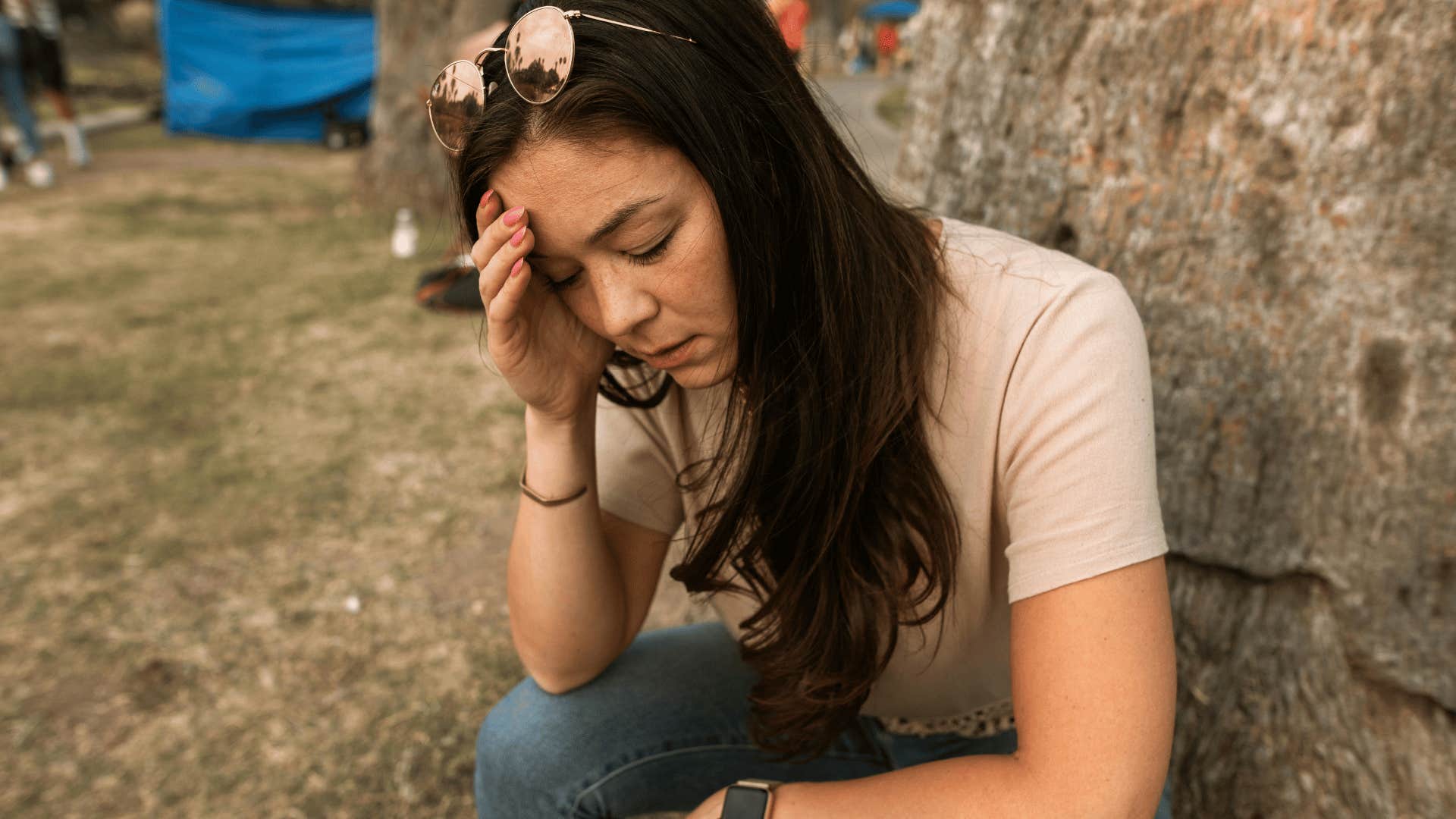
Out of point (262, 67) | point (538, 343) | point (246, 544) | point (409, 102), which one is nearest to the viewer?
point (538, 343)

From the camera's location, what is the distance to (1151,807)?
47.9 inches

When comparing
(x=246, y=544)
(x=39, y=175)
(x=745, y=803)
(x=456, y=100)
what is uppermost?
(x=456, y=100)

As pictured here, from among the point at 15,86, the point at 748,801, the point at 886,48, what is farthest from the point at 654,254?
the point at 886,48

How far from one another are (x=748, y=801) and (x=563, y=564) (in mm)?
454

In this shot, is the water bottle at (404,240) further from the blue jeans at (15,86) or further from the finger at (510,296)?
the finger at (510,296)

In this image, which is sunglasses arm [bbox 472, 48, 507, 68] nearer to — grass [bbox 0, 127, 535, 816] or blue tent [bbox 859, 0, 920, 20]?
grass [bbox 0, 127, 535, 816]

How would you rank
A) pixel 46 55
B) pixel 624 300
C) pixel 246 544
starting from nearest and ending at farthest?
pixel 624 300
pixel 246 544
pixel 46 55

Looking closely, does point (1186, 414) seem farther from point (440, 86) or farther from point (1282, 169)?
point (440, 86)

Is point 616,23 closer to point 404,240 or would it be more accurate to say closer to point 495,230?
point 495,230

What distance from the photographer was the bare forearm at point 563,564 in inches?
62.1

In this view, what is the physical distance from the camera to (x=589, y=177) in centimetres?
121

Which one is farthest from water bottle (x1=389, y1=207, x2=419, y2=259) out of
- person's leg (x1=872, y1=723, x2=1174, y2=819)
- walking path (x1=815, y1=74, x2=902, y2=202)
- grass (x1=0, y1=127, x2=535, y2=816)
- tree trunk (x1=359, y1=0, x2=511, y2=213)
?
person's leg (x1=872, y1=723, x2=1174, y2=819)

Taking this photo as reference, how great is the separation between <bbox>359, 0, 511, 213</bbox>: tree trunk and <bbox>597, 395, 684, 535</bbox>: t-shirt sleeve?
5.86 metres

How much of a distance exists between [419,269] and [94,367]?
199 cm
